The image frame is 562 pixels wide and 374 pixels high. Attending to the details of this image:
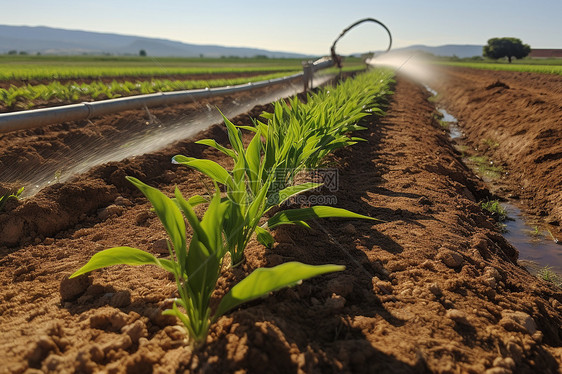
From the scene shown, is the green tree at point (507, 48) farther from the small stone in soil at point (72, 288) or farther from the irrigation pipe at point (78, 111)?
the small stone in soil at point (72, 288)

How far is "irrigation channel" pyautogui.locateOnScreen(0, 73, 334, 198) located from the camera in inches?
108

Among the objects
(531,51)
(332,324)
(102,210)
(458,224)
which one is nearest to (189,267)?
(332,324)

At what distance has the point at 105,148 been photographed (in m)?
3.67

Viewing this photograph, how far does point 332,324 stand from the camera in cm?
123

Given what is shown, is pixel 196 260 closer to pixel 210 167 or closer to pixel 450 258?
pixel 210 167

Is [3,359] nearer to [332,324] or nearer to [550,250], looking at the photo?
[332,324]

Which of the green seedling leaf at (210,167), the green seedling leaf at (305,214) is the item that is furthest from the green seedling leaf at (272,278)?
the green seedling leaf at (210,167)

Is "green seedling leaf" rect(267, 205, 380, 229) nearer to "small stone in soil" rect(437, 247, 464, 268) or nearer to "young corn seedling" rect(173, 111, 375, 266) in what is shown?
"young corn seedling" rect(173, 111, 375, 266)

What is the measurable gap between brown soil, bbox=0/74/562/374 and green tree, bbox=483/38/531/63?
51.7m

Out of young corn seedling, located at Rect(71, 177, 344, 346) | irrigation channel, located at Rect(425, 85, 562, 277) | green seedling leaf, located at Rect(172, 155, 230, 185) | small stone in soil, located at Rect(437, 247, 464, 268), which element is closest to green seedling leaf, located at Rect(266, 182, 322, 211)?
green seedling leaf, located at Rect(172, 155, 230, 185)

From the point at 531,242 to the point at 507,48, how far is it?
53.7 metres

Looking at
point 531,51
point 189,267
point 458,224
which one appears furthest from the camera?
point 531,51

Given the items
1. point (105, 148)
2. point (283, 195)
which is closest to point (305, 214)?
point (283, 195)

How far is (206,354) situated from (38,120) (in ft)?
10.1
